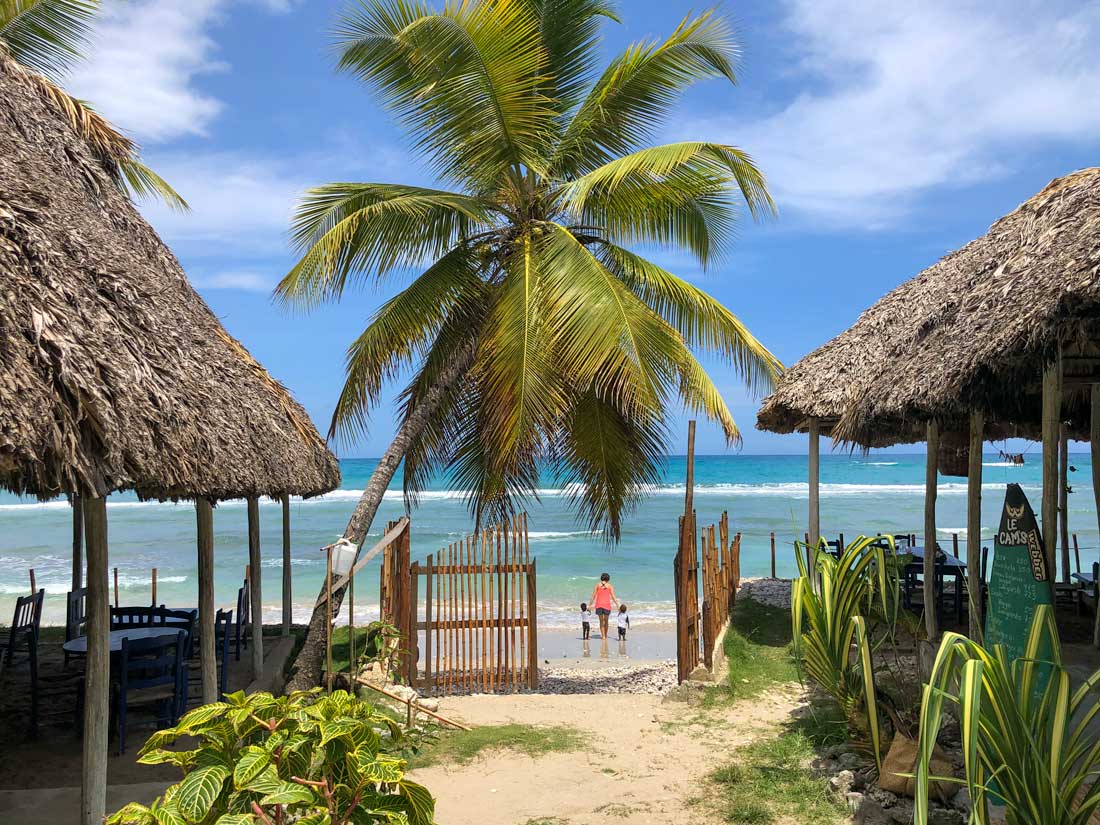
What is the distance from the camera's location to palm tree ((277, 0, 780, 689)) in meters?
8.66

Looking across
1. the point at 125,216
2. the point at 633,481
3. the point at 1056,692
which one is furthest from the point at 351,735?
the point at 633,481

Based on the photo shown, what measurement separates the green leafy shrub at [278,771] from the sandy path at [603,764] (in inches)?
116

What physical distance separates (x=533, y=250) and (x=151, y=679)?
5.69 metres

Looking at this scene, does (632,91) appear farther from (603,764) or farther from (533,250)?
(603,764)

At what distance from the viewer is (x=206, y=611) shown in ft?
20.5

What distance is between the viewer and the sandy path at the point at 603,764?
18.4ft

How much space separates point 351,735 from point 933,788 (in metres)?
3.71

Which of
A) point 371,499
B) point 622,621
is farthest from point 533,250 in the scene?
point 622,621

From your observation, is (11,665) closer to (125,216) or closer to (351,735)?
(125,216)

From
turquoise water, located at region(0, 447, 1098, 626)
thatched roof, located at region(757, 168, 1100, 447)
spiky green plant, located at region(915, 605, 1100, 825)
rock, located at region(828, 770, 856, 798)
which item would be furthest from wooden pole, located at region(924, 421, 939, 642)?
spiky green plant, located at region(915, 605, 1100, 825)

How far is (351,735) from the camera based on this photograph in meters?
2.82

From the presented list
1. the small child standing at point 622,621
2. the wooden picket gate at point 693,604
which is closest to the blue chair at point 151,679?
the wooden picket gate at point 693,604

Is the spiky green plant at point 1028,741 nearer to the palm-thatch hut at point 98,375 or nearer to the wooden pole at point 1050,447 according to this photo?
the wooden pole at point 1050,447

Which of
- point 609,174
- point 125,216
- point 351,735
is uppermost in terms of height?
point 609,174
